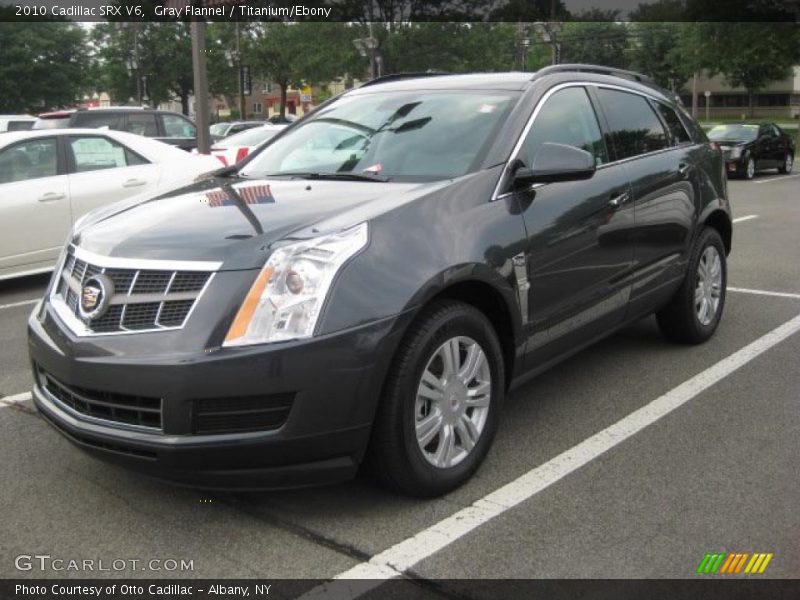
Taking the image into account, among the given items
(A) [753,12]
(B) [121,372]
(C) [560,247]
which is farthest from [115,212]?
(A) [753,12]

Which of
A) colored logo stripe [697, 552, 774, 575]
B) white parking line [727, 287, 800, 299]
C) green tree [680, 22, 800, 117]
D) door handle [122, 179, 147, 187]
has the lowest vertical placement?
colored logo stripe [697, 552, 774, 575]

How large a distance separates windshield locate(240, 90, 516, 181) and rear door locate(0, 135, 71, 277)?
398cm

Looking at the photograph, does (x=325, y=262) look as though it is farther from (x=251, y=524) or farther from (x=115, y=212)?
(x=115, y=212)

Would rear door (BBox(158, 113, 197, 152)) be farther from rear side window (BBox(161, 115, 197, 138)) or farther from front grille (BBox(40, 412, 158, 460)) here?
front grille (BBox(40, 412, 158, 460))

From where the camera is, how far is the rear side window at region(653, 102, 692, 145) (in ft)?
17.3

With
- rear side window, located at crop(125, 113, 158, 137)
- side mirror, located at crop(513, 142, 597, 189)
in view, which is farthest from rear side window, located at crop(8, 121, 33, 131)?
side mirror, located at crop(513, 142, 597, 189)

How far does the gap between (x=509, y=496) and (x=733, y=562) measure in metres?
0.87

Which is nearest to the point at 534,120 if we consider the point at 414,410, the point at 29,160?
the point at 414,410

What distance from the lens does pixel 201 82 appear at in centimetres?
1298

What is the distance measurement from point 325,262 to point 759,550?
1.84m

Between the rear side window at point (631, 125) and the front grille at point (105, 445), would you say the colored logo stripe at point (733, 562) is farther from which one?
the rear side window at point (631, 125)

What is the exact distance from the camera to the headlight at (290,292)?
2.80 metres

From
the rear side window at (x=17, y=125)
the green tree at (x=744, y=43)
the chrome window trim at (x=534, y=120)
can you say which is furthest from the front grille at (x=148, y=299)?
the green tree at (x=744, y=43)

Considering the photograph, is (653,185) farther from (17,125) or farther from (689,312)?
(17,125)
